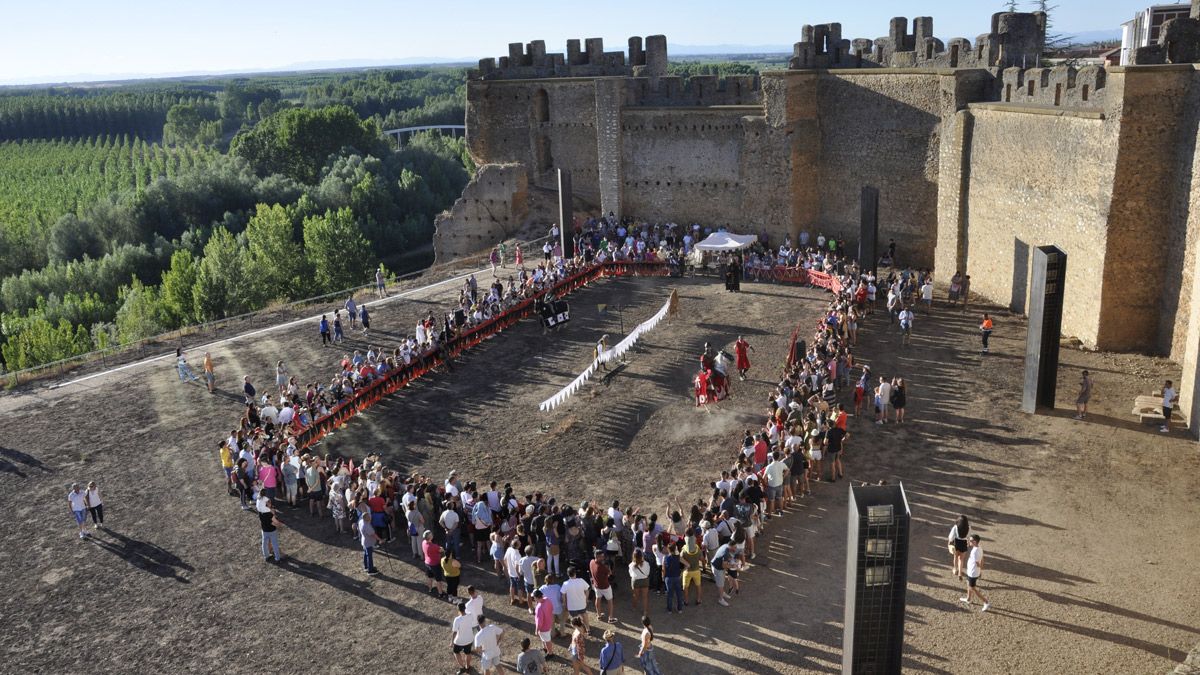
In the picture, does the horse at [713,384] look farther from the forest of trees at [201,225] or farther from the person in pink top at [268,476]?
the forest of trees at [201,225]

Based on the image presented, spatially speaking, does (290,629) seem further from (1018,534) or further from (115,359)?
(115,359)

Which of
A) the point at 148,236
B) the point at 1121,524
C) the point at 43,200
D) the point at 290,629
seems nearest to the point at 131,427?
the point at 290,629

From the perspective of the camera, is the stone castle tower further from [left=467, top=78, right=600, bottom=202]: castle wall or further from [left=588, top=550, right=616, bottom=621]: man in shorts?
[left=588, top=550, right=616, bottom=621]: man in shorts

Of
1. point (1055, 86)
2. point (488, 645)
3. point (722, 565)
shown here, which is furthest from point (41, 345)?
point (1055, 86)

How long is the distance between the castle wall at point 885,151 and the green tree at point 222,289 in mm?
20433

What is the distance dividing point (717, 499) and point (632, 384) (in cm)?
666

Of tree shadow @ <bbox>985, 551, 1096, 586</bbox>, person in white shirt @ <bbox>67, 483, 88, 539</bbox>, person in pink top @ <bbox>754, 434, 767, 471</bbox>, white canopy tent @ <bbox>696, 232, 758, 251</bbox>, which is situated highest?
white canopy tent @ <bbox>696, 232, 758, 251</bbox>

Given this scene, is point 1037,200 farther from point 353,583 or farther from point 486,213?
point 486,213

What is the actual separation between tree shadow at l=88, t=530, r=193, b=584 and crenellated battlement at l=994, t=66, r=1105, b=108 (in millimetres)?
17443

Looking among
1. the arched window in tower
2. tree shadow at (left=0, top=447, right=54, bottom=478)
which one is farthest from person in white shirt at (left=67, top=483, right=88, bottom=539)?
the arched window in tower

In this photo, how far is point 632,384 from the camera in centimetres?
1931

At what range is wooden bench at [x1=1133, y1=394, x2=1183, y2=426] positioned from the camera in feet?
51.3

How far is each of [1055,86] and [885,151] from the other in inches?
256

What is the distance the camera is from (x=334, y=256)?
1615 inches
